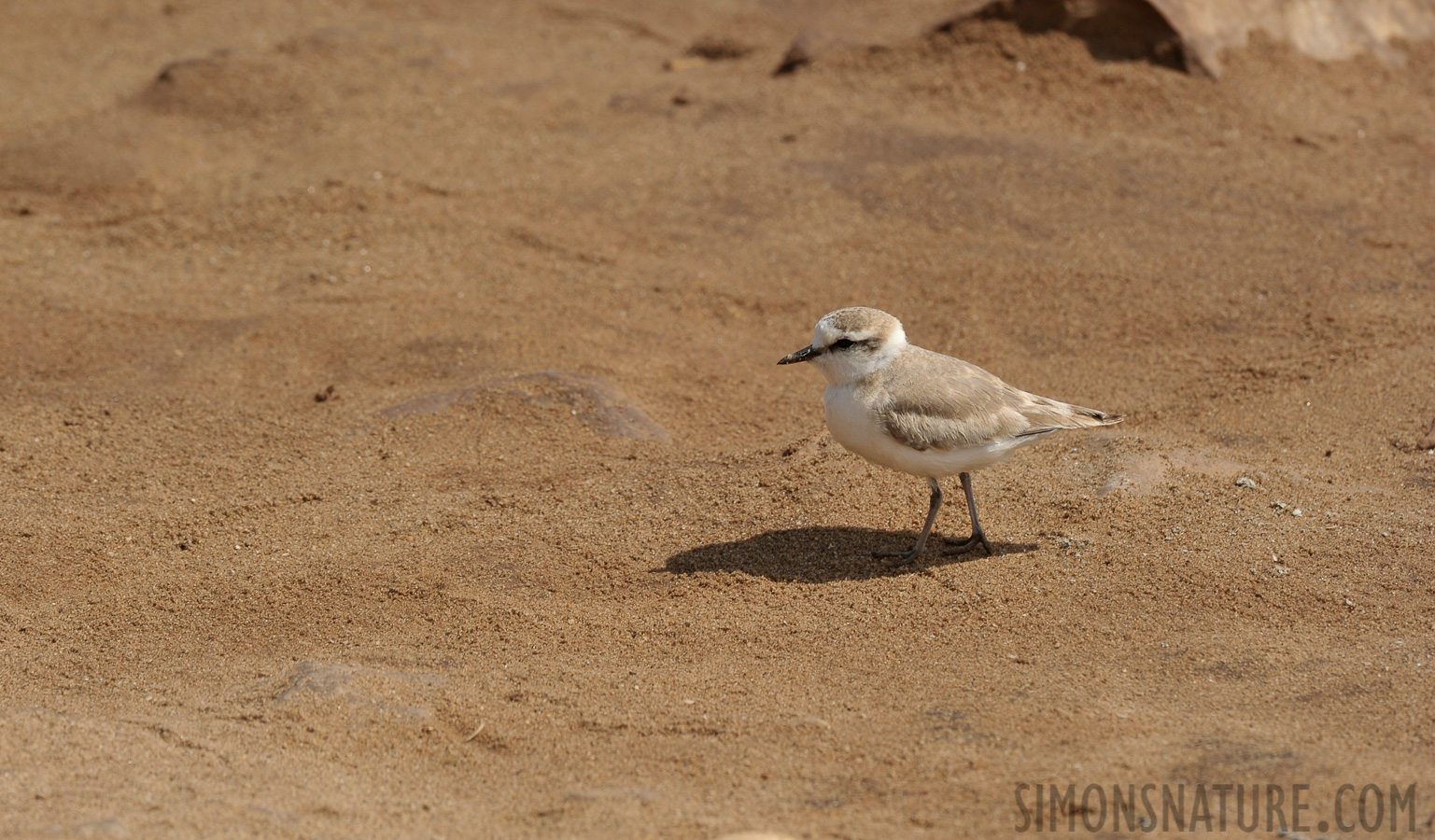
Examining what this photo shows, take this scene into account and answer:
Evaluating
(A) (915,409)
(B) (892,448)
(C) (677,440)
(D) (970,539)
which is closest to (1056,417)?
(D) (970,539)

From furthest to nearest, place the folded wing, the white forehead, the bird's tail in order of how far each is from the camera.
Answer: the bird's tail → the white forehead → the folded wing

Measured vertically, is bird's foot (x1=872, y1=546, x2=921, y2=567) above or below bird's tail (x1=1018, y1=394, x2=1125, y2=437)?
below

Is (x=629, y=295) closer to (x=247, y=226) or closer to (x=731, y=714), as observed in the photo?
(x=247, y=226)

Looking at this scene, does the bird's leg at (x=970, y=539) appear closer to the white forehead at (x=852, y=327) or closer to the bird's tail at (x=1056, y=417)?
the bird's tail at (x=1056, y=417)

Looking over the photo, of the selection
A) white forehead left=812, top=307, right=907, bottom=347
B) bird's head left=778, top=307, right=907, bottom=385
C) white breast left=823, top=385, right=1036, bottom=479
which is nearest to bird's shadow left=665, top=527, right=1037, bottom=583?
white breast left=823, top=385, right=1036, bottom=479

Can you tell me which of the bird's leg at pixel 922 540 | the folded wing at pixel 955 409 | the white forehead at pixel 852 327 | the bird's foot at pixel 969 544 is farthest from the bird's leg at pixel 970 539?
the white forehead at pixel 852 327

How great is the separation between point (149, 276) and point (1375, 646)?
28.5 ft

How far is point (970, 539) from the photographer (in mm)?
6484

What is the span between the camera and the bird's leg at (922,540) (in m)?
6.29

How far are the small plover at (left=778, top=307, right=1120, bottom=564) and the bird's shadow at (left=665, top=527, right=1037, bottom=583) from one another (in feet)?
0.31

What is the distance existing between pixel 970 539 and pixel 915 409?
88 cm

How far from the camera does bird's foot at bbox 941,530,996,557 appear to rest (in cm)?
630

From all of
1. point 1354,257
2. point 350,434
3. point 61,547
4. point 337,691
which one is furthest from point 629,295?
point 1354,257

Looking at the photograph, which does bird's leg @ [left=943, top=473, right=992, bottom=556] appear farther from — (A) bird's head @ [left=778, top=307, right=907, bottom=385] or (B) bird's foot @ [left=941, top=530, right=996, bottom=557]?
(A) bird's head @ [left=778, top=307, right=907, bottom=385]
